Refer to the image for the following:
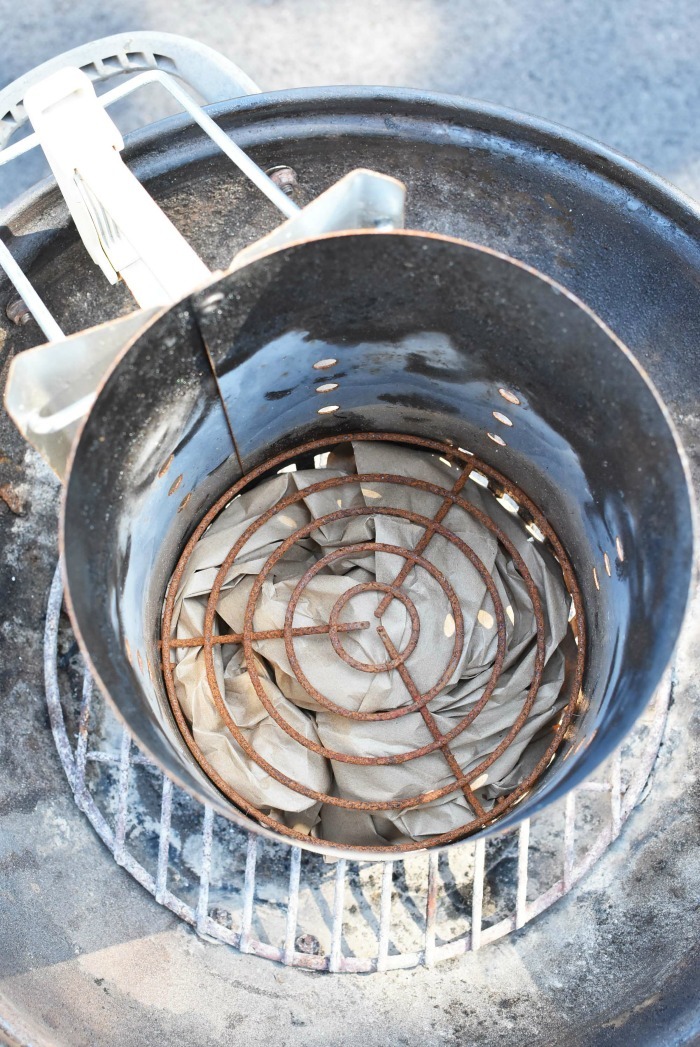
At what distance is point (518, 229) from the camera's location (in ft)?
4.82

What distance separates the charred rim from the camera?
4.69 ft

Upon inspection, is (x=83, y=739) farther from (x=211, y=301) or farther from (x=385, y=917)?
(x=211, y=301)

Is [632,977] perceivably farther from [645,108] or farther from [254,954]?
[645,108]

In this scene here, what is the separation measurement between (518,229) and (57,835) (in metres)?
1.07

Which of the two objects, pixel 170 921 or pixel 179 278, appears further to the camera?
pixel 170 921

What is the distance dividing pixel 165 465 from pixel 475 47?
1568 millimetres

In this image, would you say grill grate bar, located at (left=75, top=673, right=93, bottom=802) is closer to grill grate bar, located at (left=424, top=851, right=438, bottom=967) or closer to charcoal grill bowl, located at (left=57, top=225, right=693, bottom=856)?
charcoal grill bowl, located at (left=57, top=225, right=693, bottom=856)

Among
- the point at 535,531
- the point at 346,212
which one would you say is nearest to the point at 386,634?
the point at 535,531

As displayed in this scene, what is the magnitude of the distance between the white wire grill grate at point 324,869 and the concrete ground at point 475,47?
1.48 metres

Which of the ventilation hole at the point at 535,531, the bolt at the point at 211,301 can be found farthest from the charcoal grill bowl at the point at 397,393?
the ventilation hole at the point at 535,531

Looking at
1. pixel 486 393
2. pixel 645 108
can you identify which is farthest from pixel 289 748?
pixel 645 108

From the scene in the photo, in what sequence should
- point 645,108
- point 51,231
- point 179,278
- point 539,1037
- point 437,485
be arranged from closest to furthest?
point 179,278, point 539,1037, point 51,231, point 437,485, point 645,108

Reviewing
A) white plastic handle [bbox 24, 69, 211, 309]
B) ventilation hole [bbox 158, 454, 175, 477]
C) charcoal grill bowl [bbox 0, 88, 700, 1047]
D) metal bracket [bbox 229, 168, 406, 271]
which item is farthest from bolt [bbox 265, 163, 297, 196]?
ventilation hole [bbox 158, 454, 175, 477]

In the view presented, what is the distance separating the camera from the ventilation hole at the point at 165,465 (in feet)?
4.13
